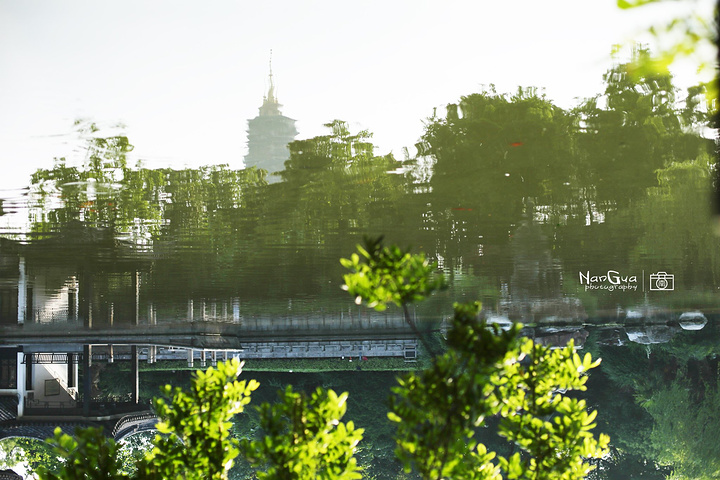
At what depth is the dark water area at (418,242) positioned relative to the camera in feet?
16.6

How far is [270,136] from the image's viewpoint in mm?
4879

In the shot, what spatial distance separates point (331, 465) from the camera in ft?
4.98

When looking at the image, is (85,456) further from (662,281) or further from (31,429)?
(31,429)

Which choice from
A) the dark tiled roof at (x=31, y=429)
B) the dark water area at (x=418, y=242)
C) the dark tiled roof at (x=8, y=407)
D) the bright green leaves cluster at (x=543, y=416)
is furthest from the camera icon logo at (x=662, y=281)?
the dark tiled roof at (x=8, y=407)

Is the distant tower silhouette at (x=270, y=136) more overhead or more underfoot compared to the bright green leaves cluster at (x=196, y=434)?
more overhead

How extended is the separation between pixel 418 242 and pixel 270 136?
1776mm

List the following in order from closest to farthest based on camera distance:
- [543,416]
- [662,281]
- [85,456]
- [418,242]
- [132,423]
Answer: [85,456] → [543,416] → [418,242] → [662,281] → [132,423]

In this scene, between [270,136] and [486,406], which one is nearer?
[486,406]

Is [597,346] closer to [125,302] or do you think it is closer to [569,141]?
[569,141]

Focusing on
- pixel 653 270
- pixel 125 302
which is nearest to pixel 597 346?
pixel 653 270

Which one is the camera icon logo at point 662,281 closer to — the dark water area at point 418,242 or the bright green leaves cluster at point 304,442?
the dark water area at point 418,242

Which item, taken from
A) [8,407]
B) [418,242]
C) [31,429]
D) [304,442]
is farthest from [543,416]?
[8,407]

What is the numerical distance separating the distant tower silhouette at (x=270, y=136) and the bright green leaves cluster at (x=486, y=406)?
11.4 ft

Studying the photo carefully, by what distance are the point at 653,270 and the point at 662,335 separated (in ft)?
9.23
